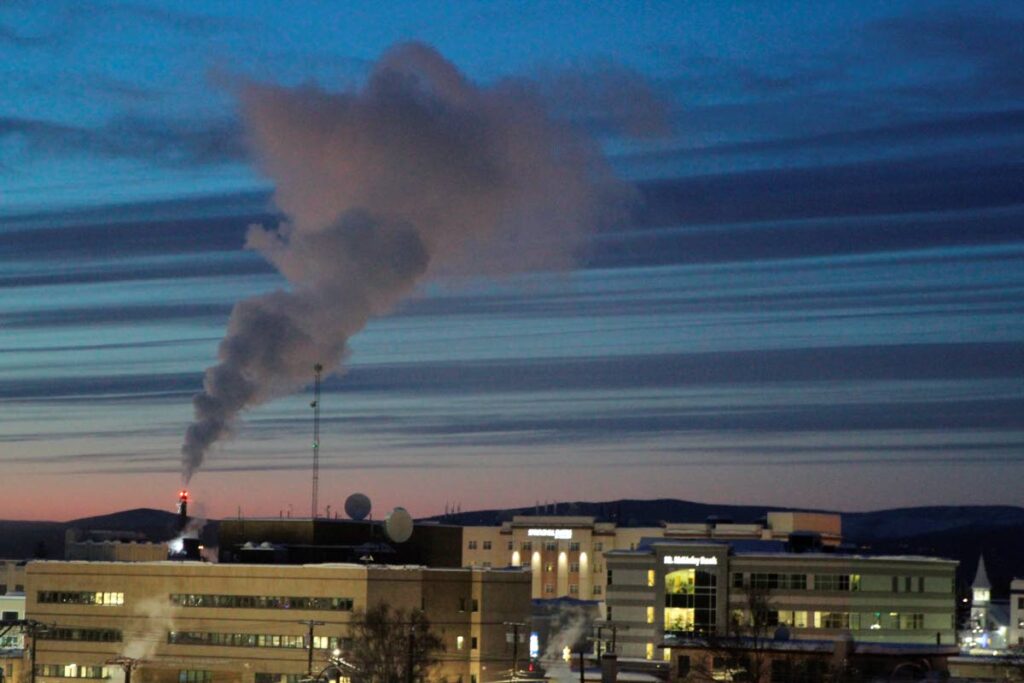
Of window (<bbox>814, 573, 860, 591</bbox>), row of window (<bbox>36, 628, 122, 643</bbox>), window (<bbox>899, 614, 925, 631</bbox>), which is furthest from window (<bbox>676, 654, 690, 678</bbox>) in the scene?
window (<bbox>899, 614, 925, 631</bbox>)

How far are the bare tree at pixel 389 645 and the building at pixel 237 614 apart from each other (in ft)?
3.70

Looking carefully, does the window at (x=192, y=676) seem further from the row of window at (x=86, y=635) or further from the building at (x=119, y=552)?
the building at (x=119, y=552)

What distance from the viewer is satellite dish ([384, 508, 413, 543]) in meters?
143

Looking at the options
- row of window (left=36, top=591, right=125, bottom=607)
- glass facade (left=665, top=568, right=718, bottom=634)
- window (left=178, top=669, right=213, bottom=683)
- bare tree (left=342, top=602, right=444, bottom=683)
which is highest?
glass facade (left=665, top=568, right=718, bottom=634)

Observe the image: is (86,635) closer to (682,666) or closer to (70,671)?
(70,671)

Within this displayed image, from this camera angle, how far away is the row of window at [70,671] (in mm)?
133500

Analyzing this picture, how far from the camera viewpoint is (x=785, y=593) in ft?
546

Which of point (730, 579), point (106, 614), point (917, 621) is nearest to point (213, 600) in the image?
point (106, 614)

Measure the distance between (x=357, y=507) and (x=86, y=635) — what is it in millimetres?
22571

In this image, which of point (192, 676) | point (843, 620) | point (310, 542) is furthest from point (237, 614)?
point (843, 620)

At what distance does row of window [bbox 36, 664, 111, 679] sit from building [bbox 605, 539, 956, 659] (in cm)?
4762

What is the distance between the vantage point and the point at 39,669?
445ft

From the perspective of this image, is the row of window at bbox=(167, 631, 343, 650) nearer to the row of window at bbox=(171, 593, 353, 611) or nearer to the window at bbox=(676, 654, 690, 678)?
the row of window at bbox=(171, 593, 353, 611)

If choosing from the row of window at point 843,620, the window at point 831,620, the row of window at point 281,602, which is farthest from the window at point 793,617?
the row of window at point 281,602
